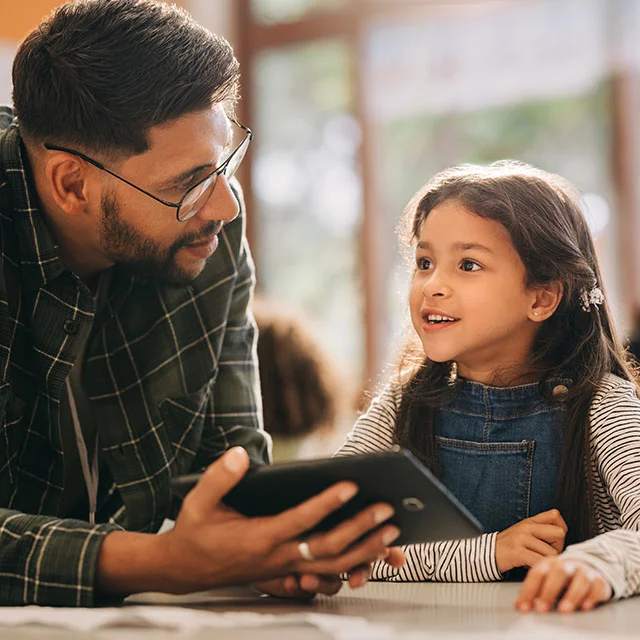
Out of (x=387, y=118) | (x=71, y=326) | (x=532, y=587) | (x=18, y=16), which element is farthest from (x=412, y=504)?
(x=387, y=118)

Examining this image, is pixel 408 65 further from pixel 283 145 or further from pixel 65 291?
pixel 65 291

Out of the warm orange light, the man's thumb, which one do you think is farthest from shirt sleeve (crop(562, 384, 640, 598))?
the warm orange light

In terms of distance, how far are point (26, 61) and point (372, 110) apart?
147 inches

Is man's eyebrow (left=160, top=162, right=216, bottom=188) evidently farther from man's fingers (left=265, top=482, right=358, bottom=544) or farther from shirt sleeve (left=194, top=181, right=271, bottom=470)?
man's fingers (left=265, top=482, right=358, bottom=544)

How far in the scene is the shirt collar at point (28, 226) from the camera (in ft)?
5.46

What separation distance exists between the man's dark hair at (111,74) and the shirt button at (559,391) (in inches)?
31.1

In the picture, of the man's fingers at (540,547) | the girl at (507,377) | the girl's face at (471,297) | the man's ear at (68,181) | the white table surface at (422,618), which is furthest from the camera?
the man's ear at (68,181)

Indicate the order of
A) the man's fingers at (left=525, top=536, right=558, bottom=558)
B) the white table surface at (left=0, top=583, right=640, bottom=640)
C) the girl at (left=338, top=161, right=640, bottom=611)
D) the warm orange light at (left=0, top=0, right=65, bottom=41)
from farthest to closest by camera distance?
1. the warm orange light at (left=0, top=0, right=65, bottom=41)
2. the girl at (left=338, top=161, right=640, bottom=611)
3. the man's fingers at (left=525, top=536, right=558, bottom=558)
4. the white table surface at (left=0, top=583, right=640, bottom=640)

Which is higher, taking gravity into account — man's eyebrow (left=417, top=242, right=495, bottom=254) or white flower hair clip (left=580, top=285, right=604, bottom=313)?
man's eyebrow (left=417, top=242, right=495, bottom=254)

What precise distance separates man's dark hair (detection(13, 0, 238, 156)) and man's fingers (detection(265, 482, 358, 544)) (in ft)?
2.86

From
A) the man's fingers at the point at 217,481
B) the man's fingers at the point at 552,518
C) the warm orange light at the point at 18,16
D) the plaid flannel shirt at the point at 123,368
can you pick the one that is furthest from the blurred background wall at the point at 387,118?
the man's fingers at the point at 217,481

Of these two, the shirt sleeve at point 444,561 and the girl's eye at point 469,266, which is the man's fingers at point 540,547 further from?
the girl's eye at point 469,266

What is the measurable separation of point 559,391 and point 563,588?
542 millimetres

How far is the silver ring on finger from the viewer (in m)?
1.15
